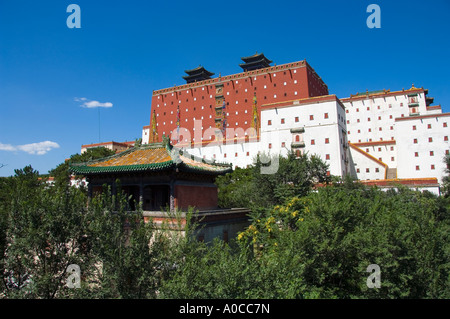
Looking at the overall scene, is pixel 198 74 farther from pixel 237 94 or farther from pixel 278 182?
pixel 278 182

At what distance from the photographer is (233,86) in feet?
226

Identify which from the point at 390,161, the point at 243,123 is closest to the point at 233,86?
the point at 243,123

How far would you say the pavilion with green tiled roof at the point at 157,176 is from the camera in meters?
15.7

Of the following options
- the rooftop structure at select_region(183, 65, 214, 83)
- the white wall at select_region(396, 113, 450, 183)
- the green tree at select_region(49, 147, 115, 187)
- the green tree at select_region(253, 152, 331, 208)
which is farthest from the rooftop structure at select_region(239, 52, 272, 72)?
the green tree at select_region(253, 152, 331, 208)

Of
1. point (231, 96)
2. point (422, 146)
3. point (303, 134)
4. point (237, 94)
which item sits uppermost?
point (237, 94)

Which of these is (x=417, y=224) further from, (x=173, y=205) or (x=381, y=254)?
(x=173, y=205)

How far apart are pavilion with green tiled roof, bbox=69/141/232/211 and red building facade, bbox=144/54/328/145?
43.7 metres

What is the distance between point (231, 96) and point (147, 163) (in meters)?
54.5

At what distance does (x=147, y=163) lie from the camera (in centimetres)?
1616

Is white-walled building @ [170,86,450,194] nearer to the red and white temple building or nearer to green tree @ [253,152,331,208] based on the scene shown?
the red and white temple building

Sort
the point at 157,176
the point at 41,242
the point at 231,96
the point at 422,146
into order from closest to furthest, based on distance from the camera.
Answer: the point at 41,242 < the point at 157,176 < the point at 422,146 < the point at 231,96

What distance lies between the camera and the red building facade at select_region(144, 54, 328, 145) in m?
62.2

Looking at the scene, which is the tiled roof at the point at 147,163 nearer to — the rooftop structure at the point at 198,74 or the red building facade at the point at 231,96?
the red building facade at the point at 231,96

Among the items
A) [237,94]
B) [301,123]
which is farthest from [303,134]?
[237,94]
